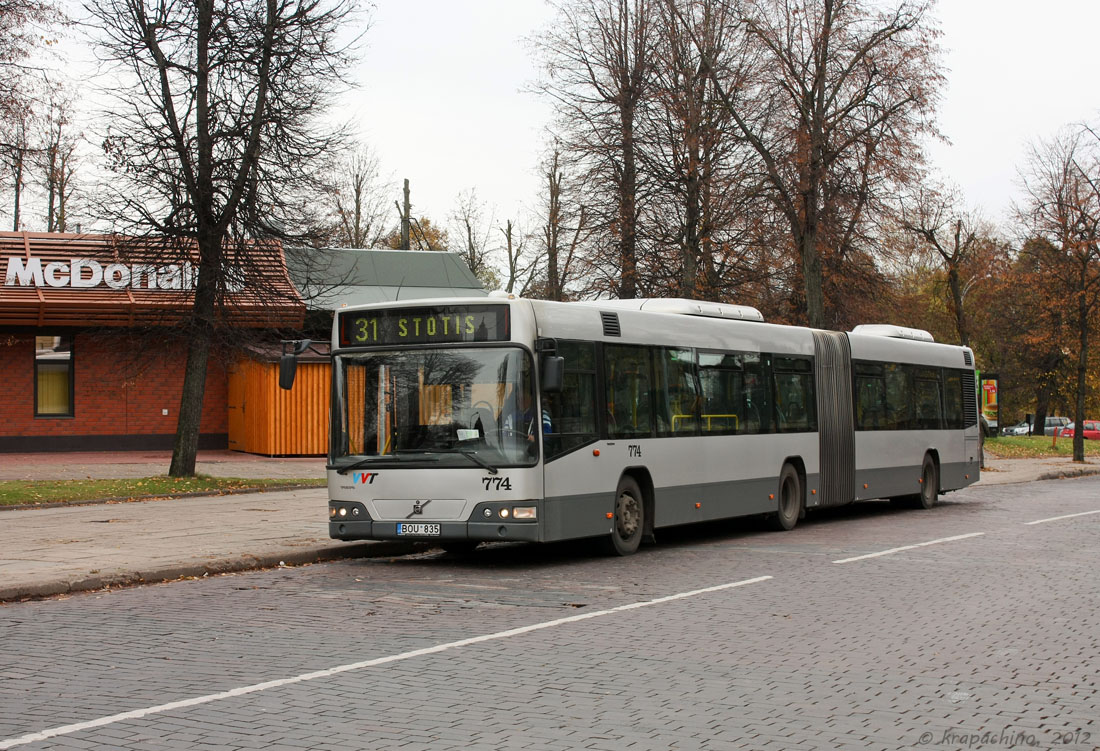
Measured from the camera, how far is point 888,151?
33562mm

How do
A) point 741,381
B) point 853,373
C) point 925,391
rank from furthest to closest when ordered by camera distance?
point 925,391
point 853,373
point 741,381

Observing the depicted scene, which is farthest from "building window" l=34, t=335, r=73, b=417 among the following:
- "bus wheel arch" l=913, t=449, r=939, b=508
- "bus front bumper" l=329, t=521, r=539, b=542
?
"bus front bumper" l=329, t=521, r=539, b=542

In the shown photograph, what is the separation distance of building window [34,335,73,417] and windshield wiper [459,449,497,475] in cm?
2527

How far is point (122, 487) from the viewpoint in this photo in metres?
21.9

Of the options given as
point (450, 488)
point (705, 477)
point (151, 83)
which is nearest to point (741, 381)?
point (705, 477)

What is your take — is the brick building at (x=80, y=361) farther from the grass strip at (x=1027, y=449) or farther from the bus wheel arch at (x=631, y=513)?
the grass strip at (x=1027, y=449)

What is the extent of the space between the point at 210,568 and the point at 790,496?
887cm

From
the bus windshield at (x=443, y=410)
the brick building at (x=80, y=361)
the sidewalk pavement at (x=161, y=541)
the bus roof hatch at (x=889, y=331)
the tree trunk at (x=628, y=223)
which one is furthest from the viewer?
the tree trunk at (x=628, y=223)

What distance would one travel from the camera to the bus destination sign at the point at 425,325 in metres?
12.9

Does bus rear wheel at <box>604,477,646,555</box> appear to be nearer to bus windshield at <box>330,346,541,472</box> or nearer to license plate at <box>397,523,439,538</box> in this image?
bus windshield at <box>330,346,541,472</box>

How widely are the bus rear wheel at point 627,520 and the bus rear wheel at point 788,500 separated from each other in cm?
375

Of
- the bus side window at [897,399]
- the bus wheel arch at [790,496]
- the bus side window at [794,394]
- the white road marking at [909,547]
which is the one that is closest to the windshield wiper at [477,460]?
the white road marking at [909,547]

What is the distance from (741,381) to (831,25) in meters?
19.8

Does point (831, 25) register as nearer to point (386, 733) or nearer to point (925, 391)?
point (925, 391)
